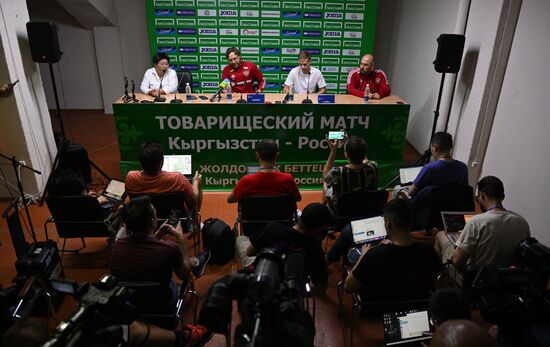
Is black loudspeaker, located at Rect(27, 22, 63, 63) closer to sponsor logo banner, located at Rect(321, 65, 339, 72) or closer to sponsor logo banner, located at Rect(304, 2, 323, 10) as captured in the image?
sponsor logo banner, located at Rect(304, 2, 323, 10)

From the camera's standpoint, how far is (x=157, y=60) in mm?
5633

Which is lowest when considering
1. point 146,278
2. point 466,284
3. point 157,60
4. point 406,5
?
point 466,284

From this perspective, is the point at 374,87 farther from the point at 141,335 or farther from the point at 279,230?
the point at 141,335

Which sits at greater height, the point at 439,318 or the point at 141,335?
the point at 439,318

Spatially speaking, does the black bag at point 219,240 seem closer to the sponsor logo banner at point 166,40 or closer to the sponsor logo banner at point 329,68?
the sponsor logo banner at point 166,40

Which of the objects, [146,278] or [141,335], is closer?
[141,335]

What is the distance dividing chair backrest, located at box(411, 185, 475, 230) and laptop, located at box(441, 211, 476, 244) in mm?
225

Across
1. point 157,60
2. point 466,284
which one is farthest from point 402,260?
point 157,60

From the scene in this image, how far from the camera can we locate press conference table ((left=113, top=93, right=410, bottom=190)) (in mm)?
4656

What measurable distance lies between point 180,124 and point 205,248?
1708 millimetres

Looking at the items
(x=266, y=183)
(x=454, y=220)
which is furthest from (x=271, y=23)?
(x=454, y=220)

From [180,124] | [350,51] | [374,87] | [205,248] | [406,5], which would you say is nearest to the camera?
[205,248]

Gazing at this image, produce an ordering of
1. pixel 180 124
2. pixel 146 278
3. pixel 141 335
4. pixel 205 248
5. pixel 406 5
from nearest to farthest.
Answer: pixel 141 335
pixel 146 278
pixel 205 248
pixel 180 124
pixel 406 5

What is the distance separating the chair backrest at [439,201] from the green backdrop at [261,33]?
4.62 metres
